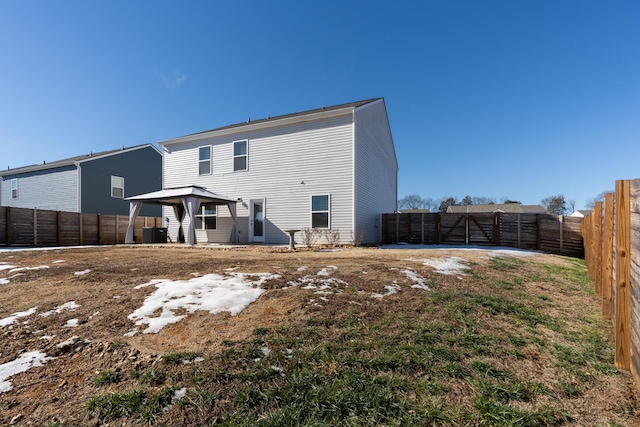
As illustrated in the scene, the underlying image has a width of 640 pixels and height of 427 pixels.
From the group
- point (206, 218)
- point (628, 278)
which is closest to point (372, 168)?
point (206, 218)

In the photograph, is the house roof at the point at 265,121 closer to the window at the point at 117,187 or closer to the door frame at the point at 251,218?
the door frame at the point at 251,218

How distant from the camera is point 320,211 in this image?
37.8 ft

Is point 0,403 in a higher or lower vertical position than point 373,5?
lower

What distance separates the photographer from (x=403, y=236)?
1397cm

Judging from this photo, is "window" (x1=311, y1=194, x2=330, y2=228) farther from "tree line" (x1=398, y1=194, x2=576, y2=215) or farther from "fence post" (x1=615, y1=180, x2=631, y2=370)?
"tree line" (x1=398, y1=194, x2=576, y2=215)

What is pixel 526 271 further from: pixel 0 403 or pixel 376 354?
pixel 0 403

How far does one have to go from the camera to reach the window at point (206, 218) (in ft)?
44.4

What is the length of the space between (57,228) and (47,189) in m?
8.49

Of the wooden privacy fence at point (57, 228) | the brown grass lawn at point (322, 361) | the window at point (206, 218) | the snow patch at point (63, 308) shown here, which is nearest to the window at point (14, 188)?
the wooden privacy fence at point (57, 228)

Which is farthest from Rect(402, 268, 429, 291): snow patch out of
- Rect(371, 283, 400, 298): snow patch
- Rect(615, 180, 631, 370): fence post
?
Rect(615, 180, 631, 370): fence post

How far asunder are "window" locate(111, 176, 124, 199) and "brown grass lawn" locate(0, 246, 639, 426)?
17.2 m

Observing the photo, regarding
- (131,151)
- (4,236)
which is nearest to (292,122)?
(4,236)

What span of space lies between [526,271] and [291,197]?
28.0ft

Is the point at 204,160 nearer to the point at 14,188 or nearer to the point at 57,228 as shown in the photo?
the point at 57,228
